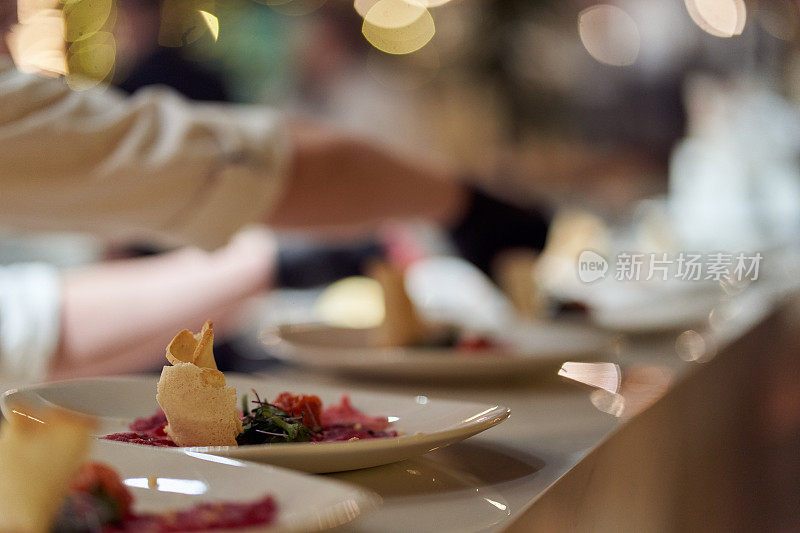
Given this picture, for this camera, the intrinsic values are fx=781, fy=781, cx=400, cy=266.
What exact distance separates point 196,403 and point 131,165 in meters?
0.51

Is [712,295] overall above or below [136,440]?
above

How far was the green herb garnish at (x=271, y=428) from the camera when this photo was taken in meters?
0.35

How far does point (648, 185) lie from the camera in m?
3.82

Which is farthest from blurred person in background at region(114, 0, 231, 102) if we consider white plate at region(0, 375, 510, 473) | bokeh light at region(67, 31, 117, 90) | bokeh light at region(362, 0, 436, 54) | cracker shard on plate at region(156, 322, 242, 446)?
bokeh light at region(362, 0, 436, 54)

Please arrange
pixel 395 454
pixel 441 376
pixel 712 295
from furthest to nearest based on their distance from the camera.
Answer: pixel 712 295 → pixel 441 376 → pixel 395 454

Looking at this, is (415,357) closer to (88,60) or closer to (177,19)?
(88,60)

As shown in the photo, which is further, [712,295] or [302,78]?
[302,78]

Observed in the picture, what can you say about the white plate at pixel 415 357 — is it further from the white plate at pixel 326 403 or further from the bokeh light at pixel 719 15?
the bokeh light at pixel 719 15

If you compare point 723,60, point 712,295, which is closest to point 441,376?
point 712,295

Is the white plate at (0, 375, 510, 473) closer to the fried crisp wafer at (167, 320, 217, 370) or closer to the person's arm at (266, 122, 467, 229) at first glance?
the fried crisp wafer at (167, 320, 217, 370)

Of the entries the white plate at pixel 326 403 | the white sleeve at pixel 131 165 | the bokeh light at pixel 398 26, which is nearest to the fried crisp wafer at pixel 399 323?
the white sleeve at pixel 131 165

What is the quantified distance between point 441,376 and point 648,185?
3425mm

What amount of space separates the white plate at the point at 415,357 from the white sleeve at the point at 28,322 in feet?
1.50

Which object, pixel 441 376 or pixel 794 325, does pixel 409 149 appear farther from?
pixel 441 376
